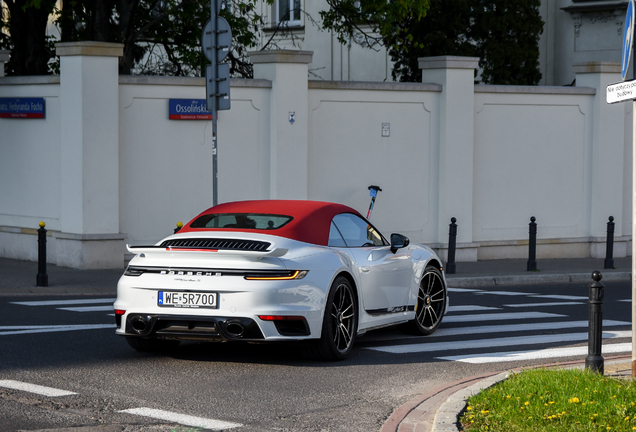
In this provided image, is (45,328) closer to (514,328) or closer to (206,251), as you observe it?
(206,251)

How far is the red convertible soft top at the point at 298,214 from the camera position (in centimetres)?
→ 882

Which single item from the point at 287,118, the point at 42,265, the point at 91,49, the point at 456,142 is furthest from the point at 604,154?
the point at 42,265

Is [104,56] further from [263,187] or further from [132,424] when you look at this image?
[132,424]

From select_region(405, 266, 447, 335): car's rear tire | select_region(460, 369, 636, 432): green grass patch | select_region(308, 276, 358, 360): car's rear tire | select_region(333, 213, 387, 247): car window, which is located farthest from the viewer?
select_region(405, 266, 447, 335): car's rear tire

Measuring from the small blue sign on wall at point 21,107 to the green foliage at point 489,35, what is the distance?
15.2 meters

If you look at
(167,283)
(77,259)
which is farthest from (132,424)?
(77,259)

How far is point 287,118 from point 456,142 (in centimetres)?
346

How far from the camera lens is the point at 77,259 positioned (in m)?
16.5

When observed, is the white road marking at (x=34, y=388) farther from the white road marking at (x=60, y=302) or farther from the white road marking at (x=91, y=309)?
the white road marking at (x=60, y=302)

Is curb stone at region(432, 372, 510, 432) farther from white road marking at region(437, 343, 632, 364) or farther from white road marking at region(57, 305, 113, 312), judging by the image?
white road marking at region(57, 305, 113, 312)

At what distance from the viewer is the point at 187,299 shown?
26.8 feet

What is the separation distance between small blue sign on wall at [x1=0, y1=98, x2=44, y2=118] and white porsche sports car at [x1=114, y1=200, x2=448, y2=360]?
877cm

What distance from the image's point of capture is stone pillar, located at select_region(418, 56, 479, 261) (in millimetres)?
18984

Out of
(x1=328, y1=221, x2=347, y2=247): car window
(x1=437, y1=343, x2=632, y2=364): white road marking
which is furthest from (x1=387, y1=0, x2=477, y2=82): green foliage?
(x1=328, y1=221, x2=347, y2=247): car window
